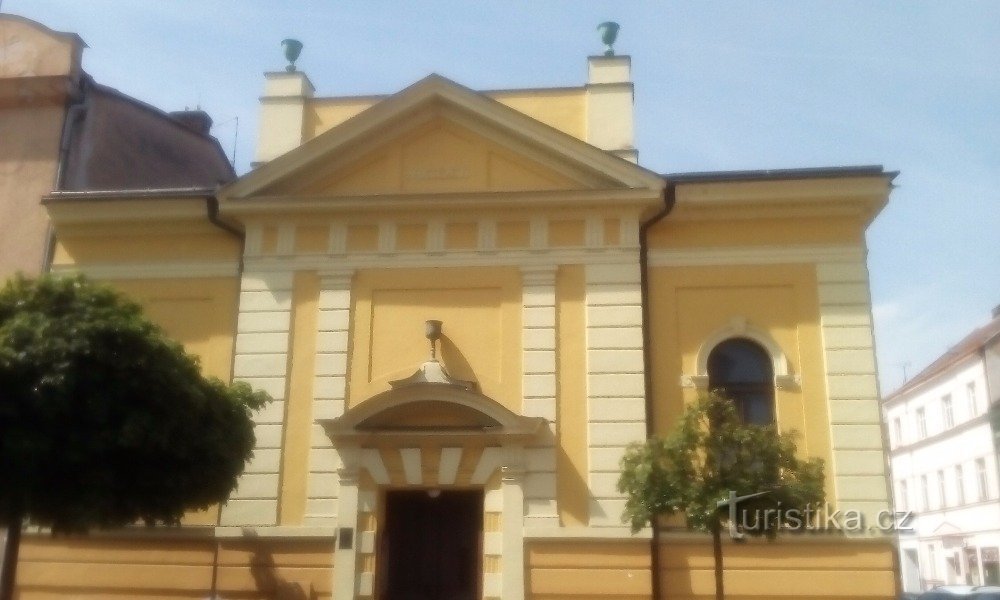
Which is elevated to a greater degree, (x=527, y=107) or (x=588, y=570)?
(x=527, y=107)

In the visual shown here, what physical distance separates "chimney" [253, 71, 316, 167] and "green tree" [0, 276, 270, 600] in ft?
17.4

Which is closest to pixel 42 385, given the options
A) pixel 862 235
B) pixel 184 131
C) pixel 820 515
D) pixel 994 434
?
pixel 820 515

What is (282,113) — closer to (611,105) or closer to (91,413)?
(611,105)

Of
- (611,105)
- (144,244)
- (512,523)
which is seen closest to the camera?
(512,523)

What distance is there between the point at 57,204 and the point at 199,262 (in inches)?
99.0

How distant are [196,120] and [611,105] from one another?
11142mm

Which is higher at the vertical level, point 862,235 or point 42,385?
point 862,235

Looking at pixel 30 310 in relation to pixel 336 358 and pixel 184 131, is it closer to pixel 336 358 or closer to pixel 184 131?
→ pixel 336 358

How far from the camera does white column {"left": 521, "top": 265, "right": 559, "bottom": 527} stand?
39.0 feet

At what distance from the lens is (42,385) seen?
8672 mm

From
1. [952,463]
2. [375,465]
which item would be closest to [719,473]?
[375,465]

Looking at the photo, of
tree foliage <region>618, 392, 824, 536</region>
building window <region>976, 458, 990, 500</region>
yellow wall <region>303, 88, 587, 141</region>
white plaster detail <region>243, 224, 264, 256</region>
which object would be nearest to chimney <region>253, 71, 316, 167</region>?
yellow wall <region>303, 88, 587, 141</region>

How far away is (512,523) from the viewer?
11812mm

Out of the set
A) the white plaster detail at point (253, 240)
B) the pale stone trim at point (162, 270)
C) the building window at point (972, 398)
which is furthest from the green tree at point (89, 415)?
the building window at point (972, 398)
